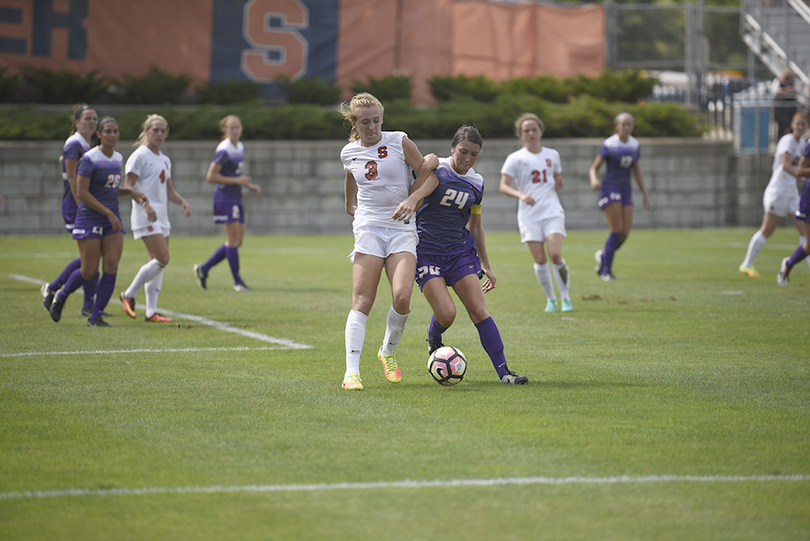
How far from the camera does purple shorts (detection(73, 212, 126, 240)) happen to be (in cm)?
1003

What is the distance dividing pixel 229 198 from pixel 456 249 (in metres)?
7.75

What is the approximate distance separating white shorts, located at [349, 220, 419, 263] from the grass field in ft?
3.23

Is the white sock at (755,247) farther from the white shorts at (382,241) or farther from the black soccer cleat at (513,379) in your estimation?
Result: the white shorts at (382,241)

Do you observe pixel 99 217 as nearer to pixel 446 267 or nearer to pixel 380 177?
pixel 380 177

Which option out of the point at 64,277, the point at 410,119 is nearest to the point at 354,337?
the point at 64,277

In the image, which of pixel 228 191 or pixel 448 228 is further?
pixel 228 191

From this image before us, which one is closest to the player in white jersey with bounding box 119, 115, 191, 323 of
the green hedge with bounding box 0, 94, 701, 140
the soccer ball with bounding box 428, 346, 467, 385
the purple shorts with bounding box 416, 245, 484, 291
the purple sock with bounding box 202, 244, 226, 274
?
the purple sock with bounding box 202, 244, 226, 274

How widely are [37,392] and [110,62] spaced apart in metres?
20.7

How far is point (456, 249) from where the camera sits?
707cm

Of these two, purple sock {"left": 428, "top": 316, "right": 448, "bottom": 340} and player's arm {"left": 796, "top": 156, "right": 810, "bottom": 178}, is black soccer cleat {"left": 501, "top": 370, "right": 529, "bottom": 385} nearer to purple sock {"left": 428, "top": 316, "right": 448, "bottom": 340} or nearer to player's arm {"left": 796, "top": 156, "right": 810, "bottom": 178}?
purple sock {"left": 428, "top": 316, "right": 448, "bottom": 340}

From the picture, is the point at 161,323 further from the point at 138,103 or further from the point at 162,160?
the point at 138,103

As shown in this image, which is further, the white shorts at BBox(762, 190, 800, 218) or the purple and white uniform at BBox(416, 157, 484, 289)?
the white shorts at BBox(762, 190, 800, 218)

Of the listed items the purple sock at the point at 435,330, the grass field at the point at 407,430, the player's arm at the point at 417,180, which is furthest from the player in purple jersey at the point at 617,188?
the player's arm at the point at 417,180

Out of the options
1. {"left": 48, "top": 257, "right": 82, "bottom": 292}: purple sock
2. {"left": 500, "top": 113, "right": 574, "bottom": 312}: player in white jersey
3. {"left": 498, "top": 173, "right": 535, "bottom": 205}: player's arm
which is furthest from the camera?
{"left": 500, "top": 113, "right": 574, "bottom": 312}: player in white jersey
